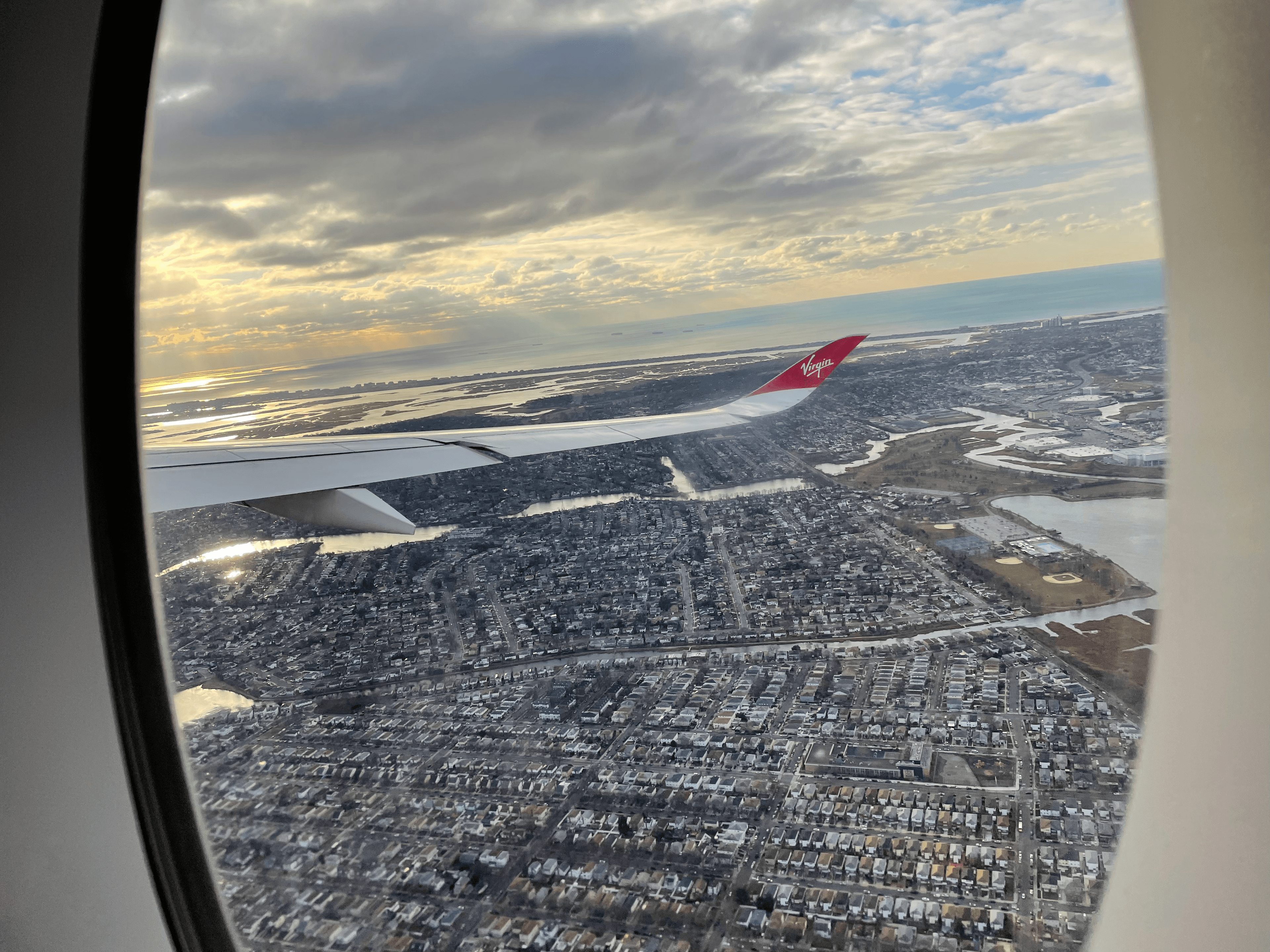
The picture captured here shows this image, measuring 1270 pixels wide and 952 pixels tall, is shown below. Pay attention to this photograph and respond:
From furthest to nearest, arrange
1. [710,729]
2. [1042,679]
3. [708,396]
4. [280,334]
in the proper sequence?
[708,396]
[280,334]
[710,729]
[1042,679]

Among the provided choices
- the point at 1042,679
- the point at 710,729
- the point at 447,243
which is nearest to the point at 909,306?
the point at 1042,679

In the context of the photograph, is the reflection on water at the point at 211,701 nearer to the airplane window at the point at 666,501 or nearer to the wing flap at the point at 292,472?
the airplane window at the point at 666,501

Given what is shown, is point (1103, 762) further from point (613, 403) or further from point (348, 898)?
point (613, 403)

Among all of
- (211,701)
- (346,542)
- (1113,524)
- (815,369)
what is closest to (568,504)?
(346,542)

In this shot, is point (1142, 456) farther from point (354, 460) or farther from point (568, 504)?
point (568, 504)

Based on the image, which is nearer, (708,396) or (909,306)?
(909,306)

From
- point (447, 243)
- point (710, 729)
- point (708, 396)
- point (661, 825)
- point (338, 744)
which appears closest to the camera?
point (661, 825)
